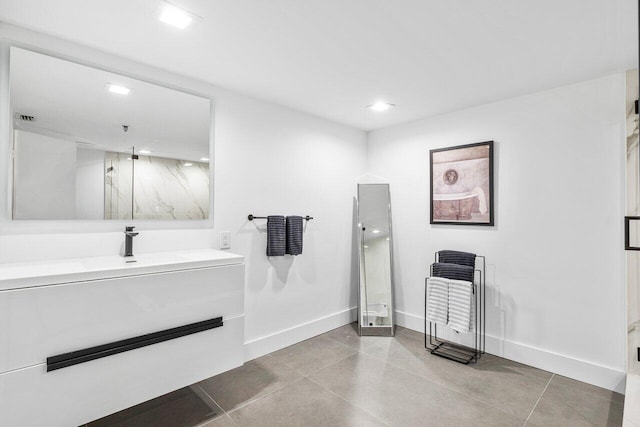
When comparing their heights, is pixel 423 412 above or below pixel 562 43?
below

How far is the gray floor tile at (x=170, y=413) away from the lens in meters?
1.94

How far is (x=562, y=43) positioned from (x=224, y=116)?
234 cm

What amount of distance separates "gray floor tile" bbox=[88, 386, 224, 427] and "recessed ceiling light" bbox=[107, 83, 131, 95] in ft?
6.72

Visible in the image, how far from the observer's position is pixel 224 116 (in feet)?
8.70

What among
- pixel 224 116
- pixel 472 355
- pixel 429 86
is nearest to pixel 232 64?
pixel 224 116

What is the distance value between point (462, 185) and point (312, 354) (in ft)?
6.90

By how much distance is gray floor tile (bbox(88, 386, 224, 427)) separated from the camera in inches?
76.3

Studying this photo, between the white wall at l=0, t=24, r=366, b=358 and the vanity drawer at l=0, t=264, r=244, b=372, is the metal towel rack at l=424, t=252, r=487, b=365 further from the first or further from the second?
the vanity drawer at l=0, t=264, r=244, b=372

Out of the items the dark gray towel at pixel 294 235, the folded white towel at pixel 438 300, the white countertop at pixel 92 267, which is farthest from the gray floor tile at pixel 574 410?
the white countertop at pixel 92 267

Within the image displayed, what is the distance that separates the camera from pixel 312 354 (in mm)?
2895

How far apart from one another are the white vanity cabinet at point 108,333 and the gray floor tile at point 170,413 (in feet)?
1.00

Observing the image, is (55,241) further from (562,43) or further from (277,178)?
(562,43)

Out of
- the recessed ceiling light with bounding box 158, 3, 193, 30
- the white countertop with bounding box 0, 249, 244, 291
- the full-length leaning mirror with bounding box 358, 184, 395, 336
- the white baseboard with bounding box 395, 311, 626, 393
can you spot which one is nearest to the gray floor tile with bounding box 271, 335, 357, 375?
the full-length leaning mirror with bounding box 358, 184, 395, 336

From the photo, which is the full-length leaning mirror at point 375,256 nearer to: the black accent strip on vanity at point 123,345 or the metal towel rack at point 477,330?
the metal towel rack at point 477,330
